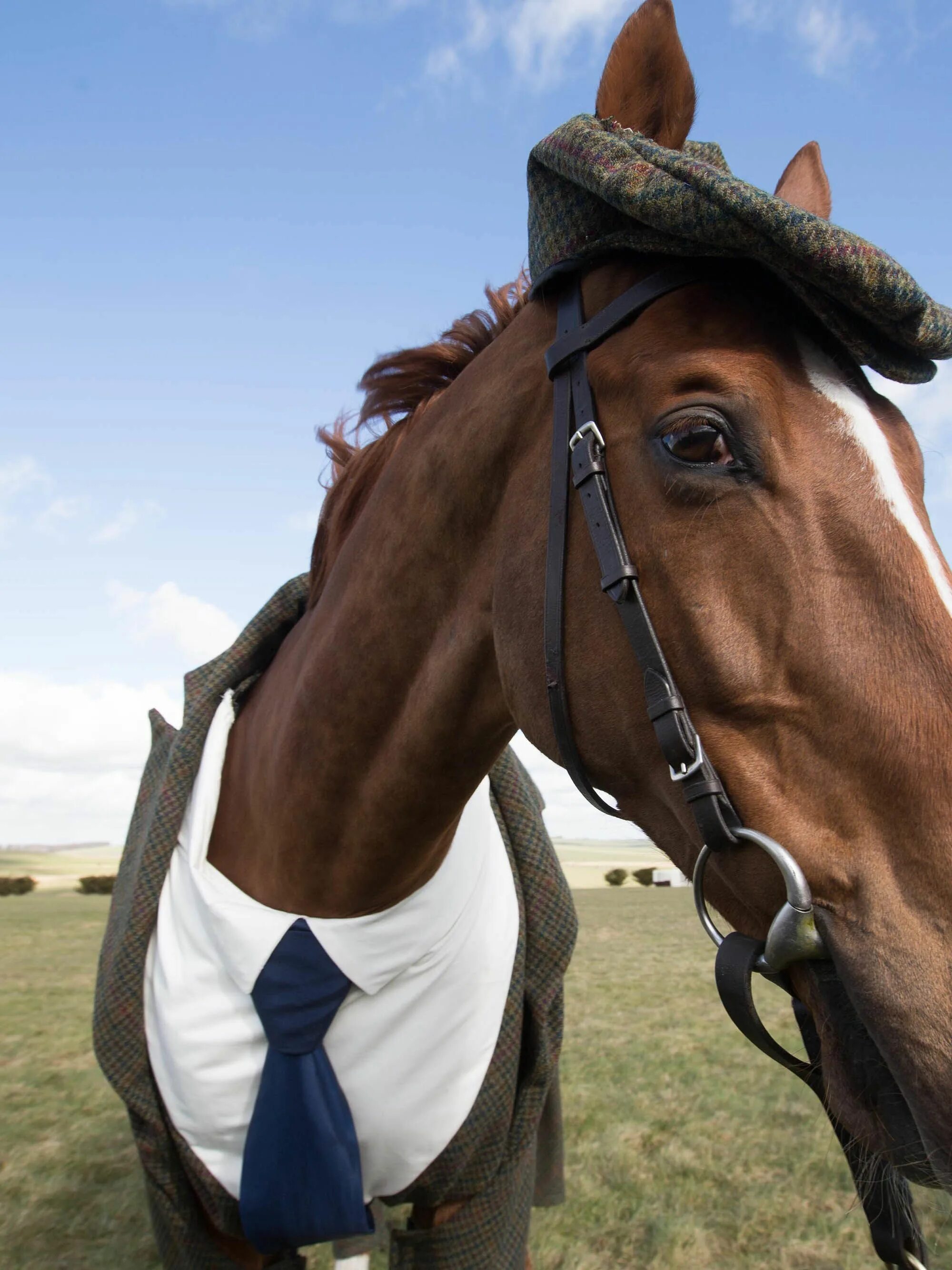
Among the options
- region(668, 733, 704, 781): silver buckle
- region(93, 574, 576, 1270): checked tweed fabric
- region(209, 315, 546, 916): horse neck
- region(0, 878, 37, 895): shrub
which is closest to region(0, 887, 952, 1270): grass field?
region(668, 733, 704, 781): silver buckle

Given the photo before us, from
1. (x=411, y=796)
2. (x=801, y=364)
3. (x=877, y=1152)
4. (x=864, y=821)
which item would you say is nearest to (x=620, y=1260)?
(x=411, y=796)

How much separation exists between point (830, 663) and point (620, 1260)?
349 centimetres

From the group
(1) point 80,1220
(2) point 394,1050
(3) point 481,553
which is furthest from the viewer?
(1) point 80,1220

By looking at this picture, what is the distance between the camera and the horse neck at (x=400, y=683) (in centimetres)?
160

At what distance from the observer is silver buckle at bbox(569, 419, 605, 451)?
51.6 inches

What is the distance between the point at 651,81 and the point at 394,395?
0.85m

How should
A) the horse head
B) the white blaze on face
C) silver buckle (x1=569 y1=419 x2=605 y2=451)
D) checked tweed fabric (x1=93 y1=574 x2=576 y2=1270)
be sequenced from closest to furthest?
the horse head, the white blaze on face, silver buckle (x1=569 y1=419 x2=605 y2=451), checked tweed fabric (x1=93 y1=574 x2=576 y2=1270)

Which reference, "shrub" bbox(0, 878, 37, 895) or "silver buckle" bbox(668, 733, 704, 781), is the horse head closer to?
"silver buckle" bbox(668, 733, 704, 781)

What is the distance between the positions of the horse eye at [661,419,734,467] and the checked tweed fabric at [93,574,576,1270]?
1.54 meters

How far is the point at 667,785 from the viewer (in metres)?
1.20

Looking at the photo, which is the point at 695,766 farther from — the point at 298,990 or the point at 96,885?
the point at 96,885

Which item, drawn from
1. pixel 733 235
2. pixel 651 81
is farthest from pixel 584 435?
pixel 651 81

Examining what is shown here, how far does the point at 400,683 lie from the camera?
69.6 inches

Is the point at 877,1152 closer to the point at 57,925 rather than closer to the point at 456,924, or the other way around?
the point at 456,924
